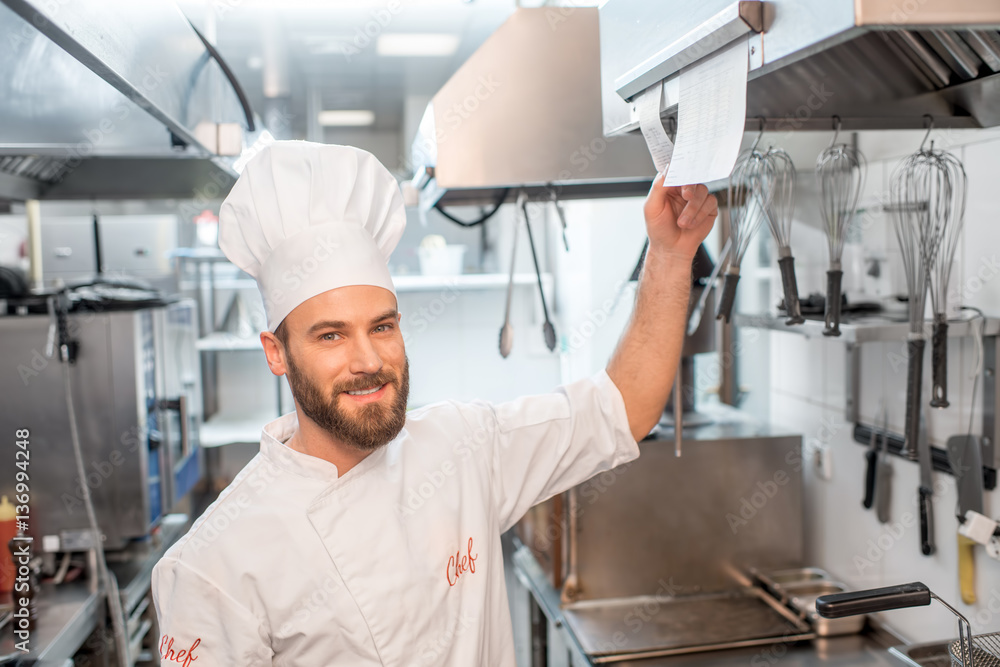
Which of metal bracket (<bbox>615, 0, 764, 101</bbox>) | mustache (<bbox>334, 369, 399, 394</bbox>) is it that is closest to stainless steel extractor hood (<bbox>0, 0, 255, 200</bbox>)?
mustache (<bbox>334, 369, 399, 394</bbox>)

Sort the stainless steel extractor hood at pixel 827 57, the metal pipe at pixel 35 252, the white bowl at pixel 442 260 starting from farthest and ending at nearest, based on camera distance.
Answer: the white bowl at pixel 442 260
the metal pipe at pixel 35 252
the stainless steel extractor hood at pixel 827 57

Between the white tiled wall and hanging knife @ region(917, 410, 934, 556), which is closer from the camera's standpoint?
the white tiled wall

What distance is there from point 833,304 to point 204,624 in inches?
39.0

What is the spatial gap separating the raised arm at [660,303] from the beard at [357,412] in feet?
1.20

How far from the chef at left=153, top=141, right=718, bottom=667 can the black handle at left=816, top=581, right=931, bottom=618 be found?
38cm

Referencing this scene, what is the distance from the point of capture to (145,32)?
0.92 meters

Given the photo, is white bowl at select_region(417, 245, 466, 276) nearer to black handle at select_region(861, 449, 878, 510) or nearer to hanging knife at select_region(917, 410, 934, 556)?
black handle at select_region(861, 449, 878, 510)

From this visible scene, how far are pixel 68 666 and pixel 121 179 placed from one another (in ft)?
4.34

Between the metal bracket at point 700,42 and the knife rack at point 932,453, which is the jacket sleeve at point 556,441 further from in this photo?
the metal bracket at point 700,42

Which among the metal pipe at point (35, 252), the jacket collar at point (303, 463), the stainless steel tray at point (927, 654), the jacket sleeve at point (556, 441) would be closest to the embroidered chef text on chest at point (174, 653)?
the jacket collar at point (303, 463)

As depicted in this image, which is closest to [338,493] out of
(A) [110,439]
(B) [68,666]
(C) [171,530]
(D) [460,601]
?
(D) [460,601]

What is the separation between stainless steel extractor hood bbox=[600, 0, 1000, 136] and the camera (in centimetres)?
52

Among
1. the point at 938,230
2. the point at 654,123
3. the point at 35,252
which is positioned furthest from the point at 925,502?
the point at 35,252

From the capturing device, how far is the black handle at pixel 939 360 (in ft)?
3.73
